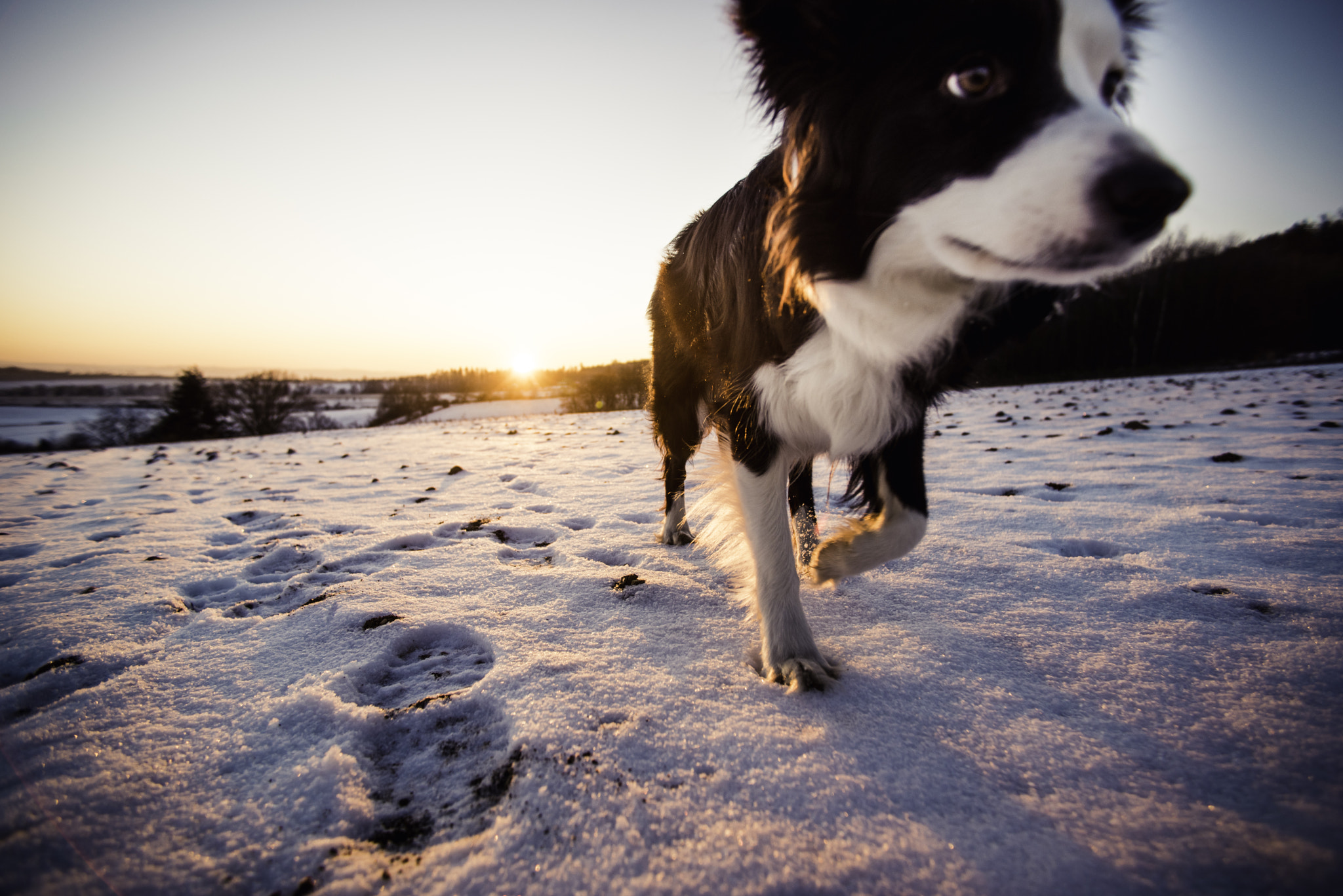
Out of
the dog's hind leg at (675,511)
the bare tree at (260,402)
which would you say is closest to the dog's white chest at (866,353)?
A: the dog's hind leg at (675,511)

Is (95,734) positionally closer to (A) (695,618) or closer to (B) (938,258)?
(A) (695,618)

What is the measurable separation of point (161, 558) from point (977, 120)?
375 centimetres

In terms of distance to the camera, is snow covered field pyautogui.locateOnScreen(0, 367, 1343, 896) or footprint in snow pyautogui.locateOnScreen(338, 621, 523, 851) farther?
footprint in snow pyautogui.locateOnScreen(338, 621, 523, 851)

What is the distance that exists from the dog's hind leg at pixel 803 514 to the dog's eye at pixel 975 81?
158cm

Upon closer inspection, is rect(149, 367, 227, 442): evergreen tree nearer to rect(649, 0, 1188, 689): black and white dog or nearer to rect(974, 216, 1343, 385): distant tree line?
rect(649, 0, 1188, 689): black and white dog

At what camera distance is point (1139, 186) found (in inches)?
37.1

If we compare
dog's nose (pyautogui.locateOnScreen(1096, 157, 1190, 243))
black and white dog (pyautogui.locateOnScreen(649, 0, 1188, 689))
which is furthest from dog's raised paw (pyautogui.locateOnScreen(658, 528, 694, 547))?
dog's nose (pyautogui.locateOnScreen(1096, 157, 1190, 243))

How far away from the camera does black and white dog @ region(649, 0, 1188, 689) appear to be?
3.33ft

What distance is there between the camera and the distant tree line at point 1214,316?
853 inches

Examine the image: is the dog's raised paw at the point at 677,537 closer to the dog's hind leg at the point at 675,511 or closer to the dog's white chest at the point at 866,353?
the dog's hind leg at the point at 675,511

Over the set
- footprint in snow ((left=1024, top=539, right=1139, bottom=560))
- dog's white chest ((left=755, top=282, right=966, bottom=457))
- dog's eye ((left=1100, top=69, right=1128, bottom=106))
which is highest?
dog's eye ((left=1100, top=69, right=1128, bottom=106))

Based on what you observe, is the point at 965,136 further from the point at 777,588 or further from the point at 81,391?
the point at 81,391

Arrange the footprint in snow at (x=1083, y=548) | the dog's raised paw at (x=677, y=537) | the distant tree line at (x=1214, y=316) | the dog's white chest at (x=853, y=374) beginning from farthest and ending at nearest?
the distant tree line at (x=1214, y=316), the dog's raised paw at (x=677, y=537), the footprint in snow at (x=1083, y=548), the dog's white chest at (x=853, y=374)

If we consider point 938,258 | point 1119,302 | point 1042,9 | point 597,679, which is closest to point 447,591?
point 597,679
